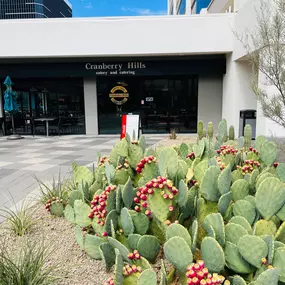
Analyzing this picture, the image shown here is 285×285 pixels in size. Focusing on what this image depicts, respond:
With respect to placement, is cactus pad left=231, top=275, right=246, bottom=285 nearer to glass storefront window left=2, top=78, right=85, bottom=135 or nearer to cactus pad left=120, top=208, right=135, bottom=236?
cactus pad left=120, top=208, right=135, bottom=236

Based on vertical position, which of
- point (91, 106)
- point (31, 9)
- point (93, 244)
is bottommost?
point (93, 244)

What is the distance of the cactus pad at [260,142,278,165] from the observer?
394 centimetres

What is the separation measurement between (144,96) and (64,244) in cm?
1296

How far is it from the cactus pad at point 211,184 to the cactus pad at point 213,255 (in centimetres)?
88

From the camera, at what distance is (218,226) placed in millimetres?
2254

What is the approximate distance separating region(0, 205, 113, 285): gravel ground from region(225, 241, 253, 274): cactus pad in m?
1.20

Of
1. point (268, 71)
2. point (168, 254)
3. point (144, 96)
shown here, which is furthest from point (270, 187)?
point (144, 96)

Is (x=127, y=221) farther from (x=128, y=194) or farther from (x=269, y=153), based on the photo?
(x=269, y=153)

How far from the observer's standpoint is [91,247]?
2.81 meters

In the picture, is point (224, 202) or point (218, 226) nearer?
point (218, 226)

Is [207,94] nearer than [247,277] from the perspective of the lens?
No

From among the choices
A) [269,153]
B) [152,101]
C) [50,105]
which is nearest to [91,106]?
[50,105]

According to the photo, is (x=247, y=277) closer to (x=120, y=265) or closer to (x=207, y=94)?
(x=120, y=265)

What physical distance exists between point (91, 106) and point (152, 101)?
11.1ft
